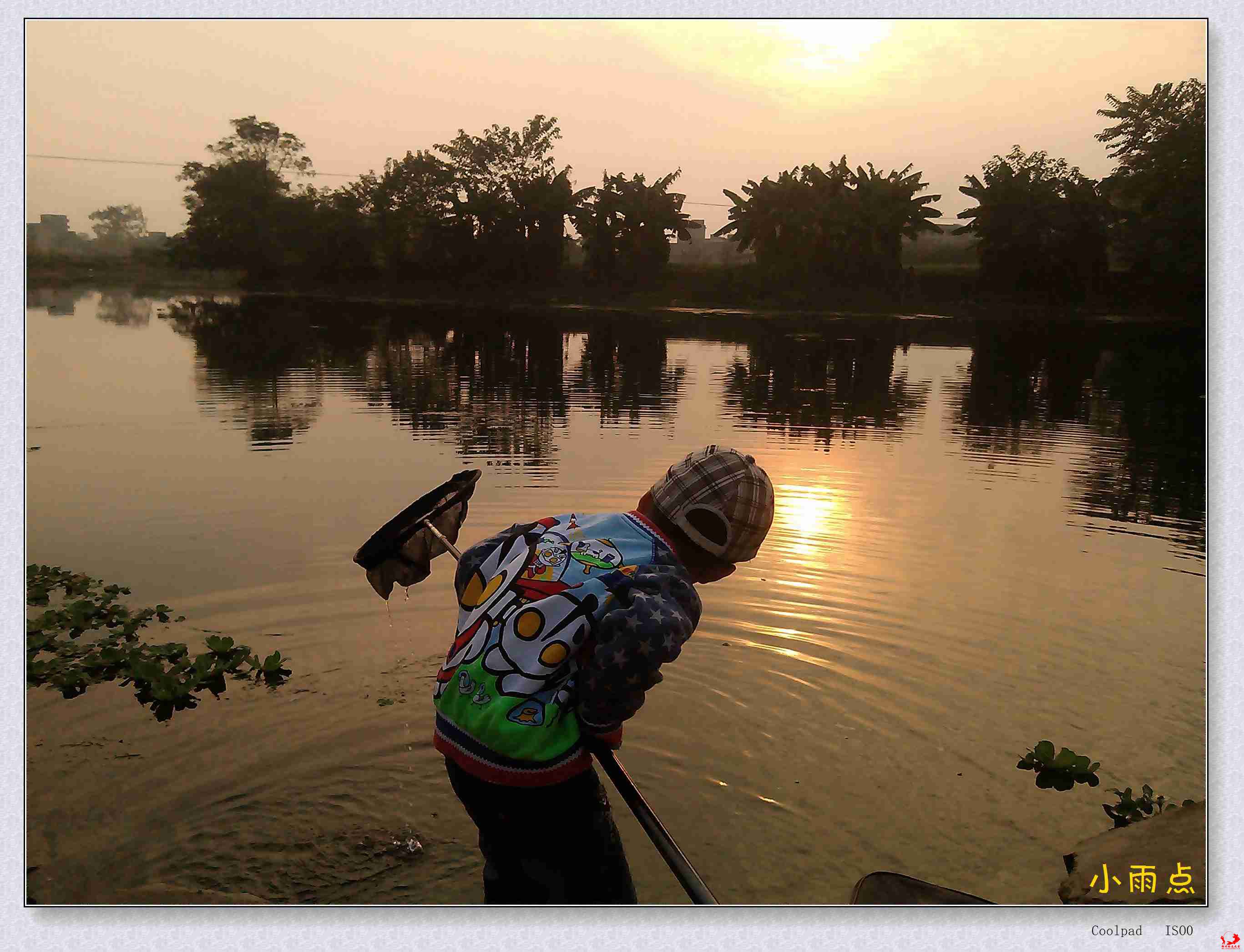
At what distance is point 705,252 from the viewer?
14016 mm

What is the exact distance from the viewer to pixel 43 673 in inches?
171

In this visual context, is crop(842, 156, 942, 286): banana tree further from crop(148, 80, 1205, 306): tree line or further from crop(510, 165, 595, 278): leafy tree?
crop(510, 165, 595, 278): leafy tree

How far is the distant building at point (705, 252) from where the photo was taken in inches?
476

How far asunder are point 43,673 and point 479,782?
2890mm

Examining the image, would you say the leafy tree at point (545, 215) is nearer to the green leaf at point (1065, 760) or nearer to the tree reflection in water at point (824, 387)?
the tree reflection in water at point (824, 387)

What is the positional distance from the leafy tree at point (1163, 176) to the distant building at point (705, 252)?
5271 millimetres

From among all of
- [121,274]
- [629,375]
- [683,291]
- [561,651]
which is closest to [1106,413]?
[629,375]

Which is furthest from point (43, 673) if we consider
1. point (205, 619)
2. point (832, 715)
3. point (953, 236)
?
point (953, 236)

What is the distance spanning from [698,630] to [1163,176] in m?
3.11

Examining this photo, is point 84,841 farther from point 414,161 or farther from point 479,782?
point 414,161

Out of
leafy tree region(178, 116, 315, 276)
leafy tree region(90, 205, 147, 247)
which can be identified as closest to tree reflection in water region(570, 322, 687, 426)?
leafy tree region(178, 116, 315, 276)

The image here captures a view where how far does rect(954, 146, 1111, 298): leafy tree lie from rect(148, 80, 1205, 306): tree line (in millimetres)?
29

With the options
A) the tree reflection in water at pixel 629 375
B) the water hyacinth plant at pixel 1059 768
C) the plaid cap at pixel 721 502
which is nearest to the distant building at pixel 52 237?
the plaid cap at pixel 721 502

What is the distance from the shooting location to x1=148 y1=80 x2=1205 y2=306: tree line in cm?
520
